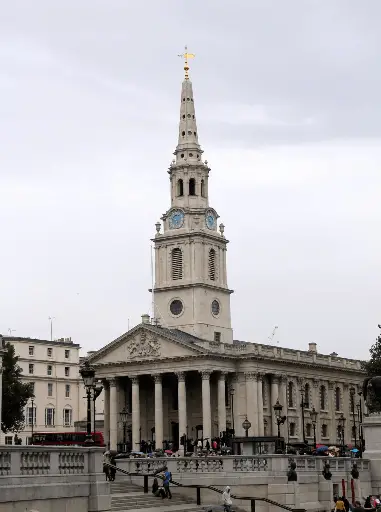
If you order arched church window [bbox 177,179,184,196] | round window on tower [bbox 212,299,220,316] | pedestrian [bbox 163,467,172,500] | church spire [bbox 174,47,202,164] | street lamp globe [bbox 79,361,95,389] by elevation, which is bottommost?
pedestrian [bbox 163,467,172,500]

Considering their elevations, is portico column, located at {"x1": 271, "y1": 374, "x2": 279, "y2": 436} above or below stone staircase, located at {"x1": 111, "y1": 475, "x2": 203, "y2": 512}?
above

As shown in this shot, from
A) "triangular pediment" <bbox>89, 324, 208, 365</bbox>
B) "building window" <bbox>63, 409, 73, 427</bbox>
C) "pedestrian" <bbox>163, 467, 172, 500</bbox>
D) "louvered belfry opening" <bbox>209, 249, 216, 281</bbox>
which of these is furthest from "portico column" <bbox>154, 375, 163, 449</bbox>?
"pedestrian" <bbox>163, 467, 172, 500</bbox>

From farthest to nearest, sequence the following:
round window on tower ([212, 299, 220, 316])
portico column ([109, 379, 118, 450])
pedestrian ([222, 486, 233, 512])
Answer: round window on tower ([212, 299, 220, 316]), portico column ([109, 379, 118, 450]), pedestrian ([222, 486, 233, 512])

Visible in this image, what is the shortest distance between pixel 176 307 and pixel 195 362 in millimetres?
10987

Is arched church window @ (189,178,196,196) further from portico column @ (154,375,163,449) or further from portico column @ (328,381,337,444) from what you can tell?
portico column @ (328,381,337,444)

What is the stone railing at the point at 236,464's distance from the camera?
4838 cm

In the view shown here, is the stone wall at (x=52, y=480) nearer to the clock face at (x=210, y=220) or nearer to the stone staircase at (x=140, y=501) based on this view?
the stone staircase at (x=140, y=501)

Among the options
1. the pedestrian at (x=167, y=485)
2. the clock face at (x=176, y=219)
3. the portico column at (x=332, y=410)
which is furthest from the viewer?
the portico column at (x=332, y=410)

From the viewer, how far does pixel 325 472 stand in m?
50.6

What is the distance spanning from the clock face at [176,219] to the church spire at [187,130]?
596cm

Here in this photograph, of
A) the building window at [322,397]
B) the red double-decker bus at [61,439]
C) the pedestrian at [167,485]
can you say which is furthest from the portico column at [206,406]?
the pedestrian at [167,485]

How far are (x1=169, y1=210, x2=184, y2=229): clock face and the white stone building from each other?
70.4 ft

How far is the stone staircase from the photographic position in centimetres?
4090

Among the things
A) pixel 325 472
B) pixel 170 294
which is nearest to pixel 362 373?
pixel 170 294
